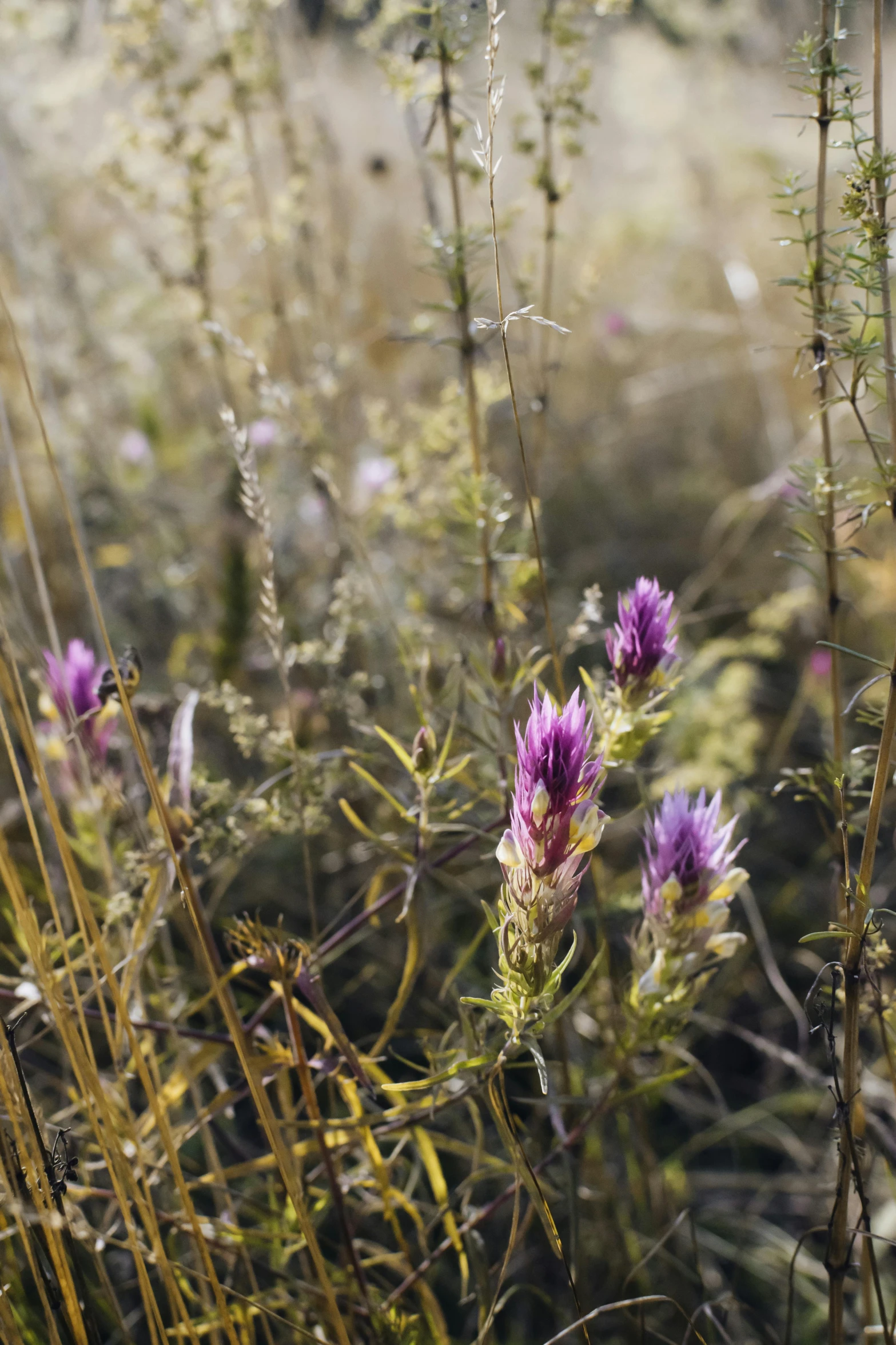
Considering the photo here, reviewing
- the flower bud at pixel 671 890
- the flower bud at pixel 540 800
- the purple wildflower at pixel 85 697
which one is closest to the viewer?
the flower bud at pixel 540 800

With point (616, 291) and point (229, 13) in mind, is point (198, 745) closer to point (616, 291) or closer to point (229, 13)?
point (229, 13)

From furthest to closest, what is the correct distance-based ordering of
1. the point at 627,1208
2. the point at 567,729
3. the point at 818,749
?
the point at 818,749, the point at 627,1208, the point at 567,729

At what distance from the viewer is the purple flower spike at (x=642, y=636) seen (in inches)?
25.5

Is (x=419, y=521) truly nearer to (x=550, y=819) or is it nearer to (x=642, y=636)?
(x=642, y=636)

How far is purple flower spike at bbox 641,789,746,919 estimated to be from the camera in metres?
0.65

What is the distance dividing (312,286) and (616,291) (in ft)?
5.85

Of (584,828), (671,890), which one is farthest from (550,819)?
(671,890)

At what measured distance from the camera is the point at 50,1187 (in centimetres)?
59

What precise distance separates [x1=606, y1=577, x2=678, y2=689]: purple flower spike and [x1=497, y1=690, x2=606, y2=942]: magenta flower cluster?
111 mm

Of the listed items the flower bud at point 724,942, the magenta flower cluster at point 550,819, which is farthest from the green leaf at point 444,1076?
the flower bud at point 724,942

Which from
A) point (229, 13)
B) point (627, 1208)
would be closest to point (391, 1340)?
point (627, 1208)

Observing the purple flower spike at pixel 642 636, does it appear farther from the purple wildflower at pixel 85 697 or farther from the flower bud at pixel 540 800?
the purple wildflower at pixel 85 697

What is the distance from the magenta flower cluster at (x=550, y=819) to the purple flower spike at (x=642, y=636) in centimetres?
11

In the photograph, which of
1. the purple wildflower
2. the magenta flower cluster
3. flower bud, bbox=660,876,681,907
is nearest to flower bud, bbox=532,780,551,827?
the magenta flower cluster
